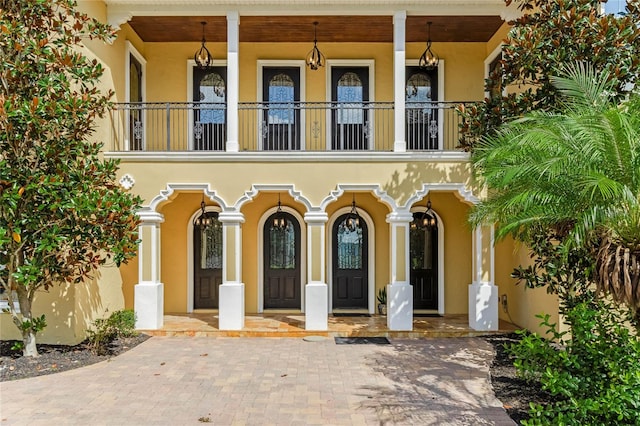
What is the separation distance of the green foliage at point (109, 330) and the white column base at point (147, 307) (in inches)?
6.7

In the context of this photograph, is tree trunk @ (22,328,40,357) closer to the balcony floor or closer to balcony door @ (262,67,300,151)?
the balcony floor

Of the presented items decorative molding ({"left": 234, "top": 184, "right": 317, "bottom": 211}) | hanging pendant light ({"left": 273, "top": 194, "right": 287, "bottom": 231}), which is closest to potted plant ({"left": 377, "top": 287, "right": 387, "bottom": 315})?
hanging pendant light ({"left": 273, "top": 194, "right": 287, "bottom": 231})

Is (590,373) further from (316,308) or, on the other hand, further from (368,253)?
(368,253)

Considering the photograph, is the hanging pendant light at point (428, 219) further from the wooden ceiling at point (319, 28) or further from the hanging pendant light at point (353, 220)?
the wooden ceiling at point (319, 28)

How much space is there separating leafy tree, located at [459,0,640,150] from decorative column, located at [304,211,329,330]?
4.06 metres

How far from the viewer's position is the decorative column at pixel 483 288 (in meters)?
9.22

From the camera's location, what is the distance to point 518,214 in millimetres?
5215

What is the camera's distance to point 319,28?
33.7 ft

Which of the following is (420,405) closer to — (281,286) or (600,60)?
(600,60)

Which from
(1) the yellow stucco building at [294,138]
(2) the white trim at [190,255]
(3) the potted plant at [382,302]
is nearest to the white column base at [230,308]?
(1) the yellow stucco building at [294,138]

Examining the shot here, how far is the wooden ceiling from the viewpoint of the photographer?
9.82m

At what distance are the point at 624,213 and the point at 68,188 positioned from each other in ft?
23.1

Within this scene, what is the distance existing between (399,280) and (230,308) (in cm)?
347

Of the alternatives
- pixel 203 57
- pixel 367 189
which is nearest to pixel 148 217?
pixel 203 57
